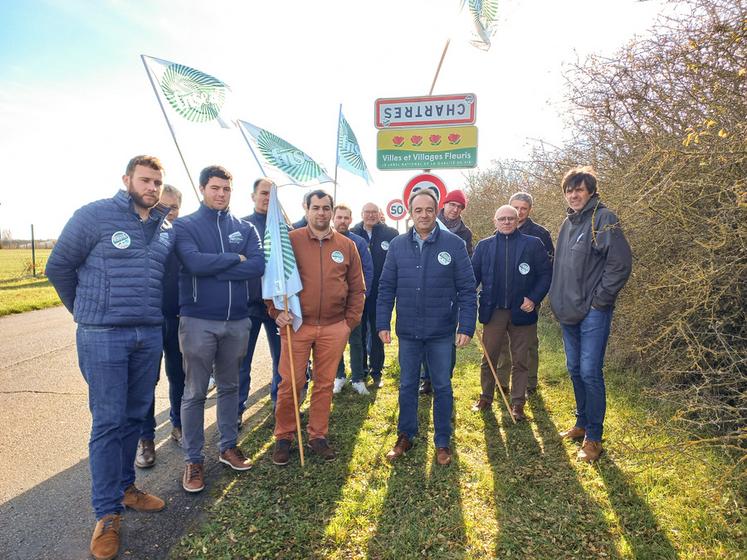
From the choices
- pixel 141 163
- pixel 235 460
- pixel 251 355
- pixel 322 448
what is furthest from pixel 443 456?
pixel 141 163

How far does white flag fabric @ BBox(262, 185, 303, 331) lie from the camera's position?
3.63 metres

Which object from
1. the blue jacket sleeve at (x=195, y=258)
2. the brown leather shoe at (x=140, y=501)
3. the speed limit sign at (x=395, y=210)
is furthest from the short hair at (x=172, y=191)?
the speed limit sign at (x=395, y=210)

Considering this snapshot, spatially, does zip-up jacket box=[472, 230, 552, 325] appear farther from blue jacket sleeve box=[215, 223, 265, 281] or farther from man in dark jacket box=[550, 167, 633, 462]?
blue jacket sleeve box=[215, 223, 265, 281]

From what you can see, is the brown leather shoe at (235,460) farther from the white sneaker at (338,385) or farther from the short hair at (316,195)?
the short hair at (316,195)

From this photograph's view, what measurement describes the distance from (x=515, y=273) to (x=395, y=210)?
6223 millimetres

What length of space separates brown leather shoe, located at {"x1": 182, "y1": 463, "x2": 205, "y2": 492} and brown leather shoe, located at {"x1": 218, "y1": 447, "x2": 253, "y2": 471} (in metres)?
0.22

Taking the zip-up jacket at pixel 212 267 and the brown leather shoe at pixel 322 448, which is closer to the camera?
the zip-up jacket at pixel 212 267

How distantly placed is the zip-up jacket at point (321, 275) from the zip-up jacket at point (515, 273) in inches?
63.9

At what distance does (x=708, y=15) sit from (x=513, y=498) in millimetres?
4068

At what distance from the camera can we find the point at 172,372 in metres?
4.06

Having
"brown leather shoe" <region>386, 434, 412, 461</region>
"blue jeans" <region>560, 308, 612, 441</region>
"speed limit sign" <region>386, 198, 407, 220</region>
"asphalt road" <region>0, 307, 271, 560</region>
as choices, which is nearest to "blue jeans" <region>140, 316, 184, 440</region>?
"asphalt road" <region>0, 307, 271, 560</region>

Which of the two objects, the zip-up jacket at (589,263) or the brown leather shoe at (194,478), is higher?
the zip-up jacket at (589,263)

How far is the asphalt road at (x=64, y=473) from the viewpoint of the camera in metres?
→ 2.72

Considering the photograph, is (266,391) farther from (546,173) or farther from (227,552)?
(546,173)
